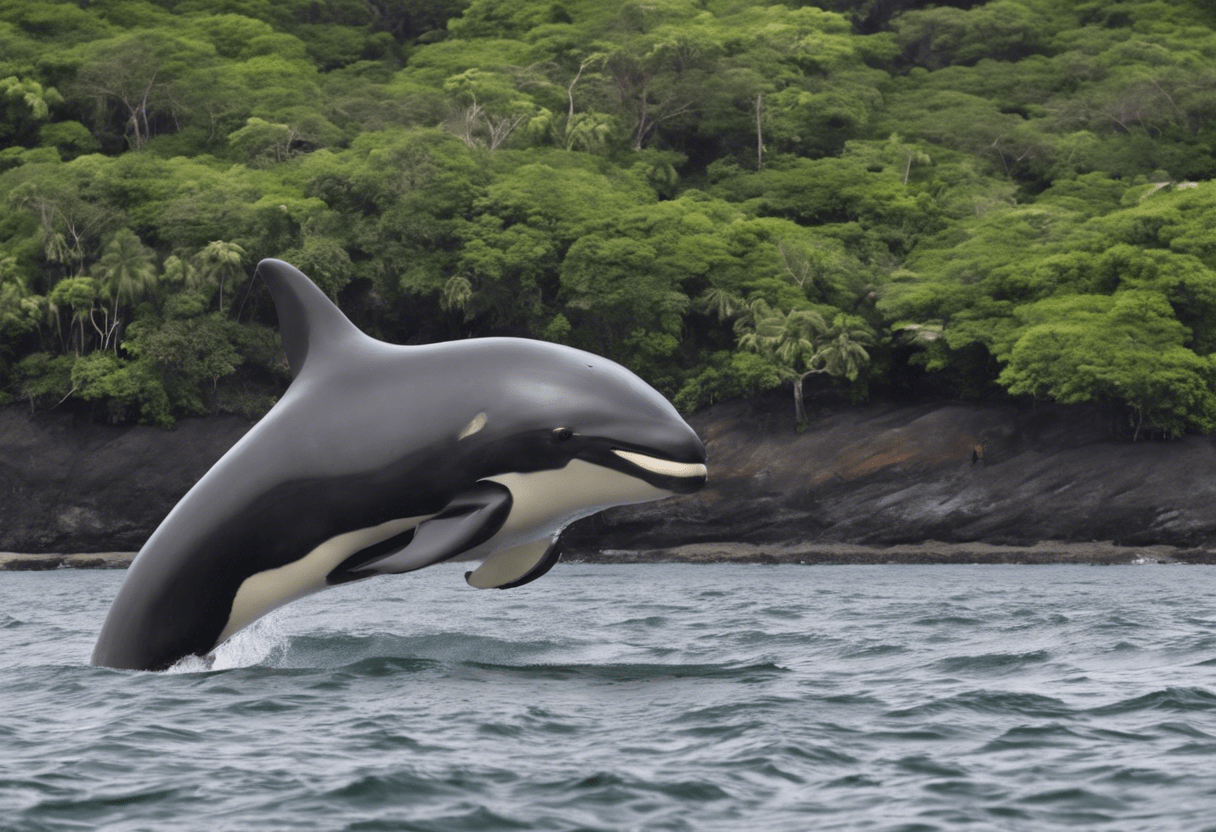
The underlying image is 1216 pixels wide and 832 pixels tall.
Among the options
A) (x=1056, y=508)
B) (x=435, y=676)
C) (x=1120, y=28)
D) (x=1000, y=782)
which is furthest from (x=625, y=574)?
(x=1120, y=28)

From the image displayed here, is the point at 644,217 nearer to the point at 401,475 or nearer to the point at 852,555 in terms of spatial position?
the point at 852,555

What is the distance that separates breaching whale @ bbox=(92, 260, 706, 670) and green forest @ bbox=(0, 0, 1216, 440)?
36284 mm

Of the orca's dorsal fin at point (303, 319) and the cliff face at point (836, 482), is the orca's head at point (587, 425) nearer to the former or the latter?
the orca's dorsal fin at point (303, 319)

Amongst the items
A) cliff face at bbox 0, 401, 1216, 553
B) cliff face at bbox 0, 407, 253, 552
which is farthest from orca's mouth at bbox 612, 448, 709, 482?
cliff face at bbox 0, 407, 253, 552

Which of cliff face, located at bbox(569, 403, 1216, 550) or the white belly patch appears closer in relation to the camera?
the white belly patch

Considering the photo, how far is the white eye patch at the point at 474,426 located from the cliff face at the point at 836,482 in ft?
122

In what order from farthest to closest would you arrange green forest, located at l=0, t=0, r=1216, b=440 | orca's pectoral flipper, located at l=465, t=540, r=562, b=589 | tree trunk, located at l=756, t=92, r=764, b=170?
tree trunk, located at l=756, t=92, r=764, b=170
green forest, located at l=0, t=0, r=1216, b=440
orca's pectoral flipper, located at l=465, t=540, r=562, b=589

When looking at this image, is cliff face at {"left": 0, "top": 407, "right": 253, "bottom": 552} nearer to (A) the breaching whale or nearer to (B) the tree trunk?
(B) the tree trunk

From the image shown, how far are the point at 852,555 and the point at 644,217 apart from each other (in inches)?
587

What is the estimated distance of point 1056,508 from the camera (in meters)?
43.7

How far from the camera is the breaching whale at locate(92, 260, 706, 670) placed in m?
8.88

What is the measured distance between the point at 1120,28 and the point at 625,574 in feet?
184

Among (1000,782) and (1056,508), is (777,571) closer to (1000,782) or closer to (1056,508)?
(1056,508)

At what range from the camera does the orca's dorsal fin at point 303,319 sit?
31.5 feet
